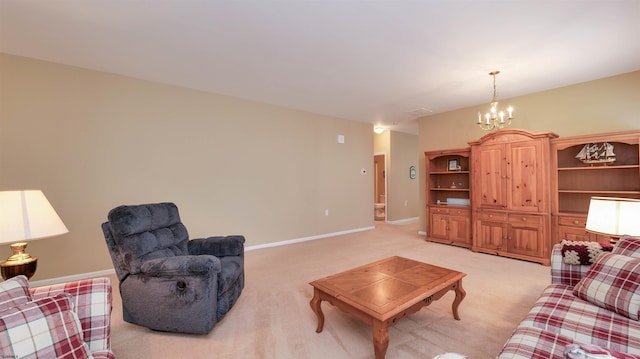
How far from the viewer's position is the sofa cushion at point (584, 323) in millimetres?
1266

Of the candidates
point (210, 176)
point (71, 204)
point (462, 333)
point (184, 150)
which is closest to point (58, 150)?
point (71, 204)

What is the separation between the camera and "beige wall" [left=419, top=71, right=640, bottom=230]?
3564mm

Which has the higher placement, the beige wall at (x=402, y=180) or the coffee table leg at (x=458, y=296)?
the beige wall at (x=402, y=180)

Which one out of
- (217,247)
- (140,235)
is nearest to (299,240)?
(217,247)

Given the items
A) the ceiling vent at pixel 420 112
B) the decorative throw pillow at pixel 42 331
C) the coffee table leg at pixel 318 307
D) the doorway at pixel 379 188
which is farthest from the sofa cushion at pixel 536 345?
the doorway at pixel 379 188

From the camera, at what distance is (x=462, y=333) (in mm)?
2061

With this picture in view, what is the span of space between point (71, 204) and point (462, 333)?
444cm

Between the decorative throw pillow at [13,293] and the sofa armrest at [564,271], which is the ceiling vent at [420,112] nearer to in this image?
the sofa armrest at [564,271]

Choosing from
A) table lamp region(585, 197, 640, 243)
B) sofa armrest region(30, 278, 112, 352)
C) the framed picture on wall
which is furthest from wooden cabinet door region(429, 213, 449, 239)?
sofa armrest region(30, 278, 112, 352)

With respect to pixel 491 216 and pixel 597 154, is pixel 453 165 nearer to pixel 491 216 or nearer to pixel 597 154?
pixel 491 216

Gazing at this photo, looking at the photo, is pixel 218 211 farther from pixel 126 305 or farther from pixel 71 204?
pixel 126 305

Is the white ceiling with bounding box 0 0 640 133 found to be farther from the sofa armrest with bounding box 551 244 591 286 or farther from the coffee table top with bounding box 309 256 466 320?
the coffee table top with bounding box 309 256 466 320

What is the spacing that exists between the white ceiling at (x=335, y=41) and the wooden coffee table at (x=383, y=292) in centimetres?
223

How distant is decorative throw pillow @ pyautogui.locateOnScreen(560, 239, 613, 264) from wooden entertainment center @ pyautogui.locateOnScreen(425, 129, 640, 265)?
211 cm
